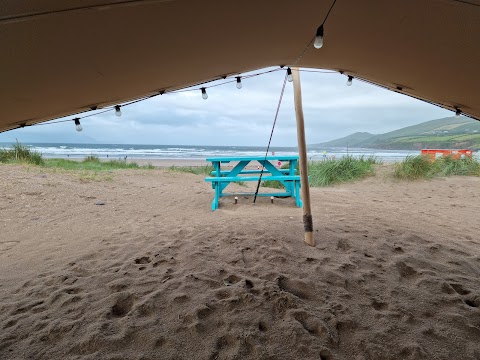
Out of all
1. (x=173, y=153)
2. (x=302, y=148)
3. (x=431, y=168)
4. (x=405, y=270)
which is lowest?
(x=405, y=270)

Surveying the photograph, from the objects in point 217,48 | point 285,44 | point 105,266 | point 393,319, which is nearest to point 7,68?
point 217,48

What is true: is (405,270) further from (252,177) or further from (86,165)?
(86,165)

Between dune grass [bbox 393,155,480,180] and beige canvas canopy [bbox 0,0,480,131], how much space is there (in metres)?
6.01

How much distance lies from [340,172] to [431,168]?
2.29m

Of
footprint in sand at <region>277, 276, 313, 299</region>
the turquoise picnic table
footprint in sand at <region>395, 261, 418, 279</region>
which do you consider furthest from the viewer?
the turquoise picnic table

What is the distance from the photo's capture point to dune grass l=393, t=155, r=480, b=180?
26.1 ft

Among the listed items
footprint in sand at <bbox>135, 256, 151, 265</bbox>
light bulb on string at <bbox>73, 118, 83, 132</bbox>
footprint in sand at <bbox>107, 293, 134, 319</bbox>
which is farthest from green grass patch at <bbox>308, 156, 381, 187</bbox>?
footprint in sand at <bbox>107, 293, 134, 319</bbox>

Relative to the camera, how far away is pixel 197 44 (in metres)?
1.77

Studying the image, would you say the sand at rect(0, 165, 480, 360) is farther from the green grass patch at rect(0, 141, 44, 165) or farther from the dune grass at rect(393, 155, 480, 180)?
the green grass patch at rect(0, 141, 44, 165)

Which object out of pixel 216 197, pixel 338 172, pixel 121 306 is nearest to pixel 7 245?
pixel 121 306

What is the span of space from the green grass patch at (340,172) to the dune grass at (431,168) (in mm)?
857

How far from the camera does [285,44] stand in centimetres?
212

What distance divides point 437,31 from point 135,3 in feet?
4.69

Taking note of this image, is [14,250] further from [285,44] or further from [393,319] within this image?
[393,319]
